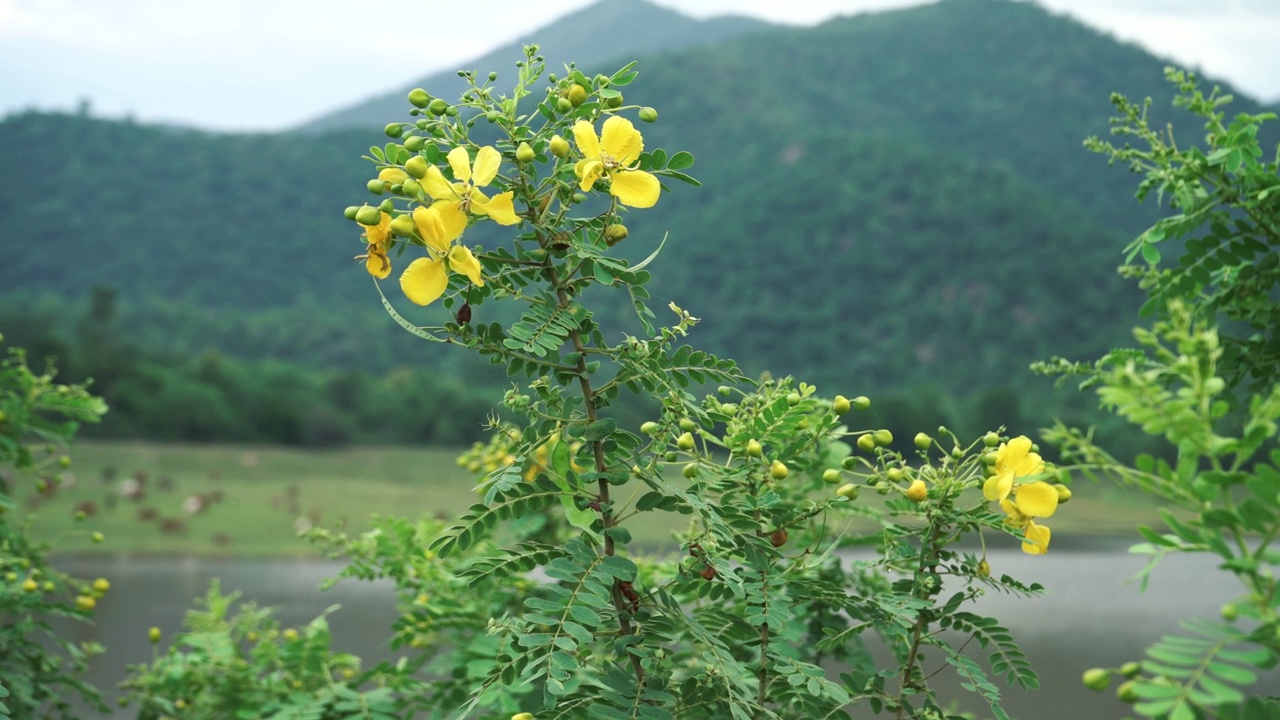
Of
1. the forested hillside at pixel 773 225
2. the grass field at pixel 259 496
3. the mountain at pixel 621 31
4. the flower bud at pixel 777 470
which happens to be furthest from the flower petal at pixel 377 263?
the mountain at pixel 621 31

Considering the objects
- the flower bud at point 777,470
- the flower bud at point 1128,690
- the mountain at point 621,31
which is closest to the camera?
the flower bud at point 1128,690

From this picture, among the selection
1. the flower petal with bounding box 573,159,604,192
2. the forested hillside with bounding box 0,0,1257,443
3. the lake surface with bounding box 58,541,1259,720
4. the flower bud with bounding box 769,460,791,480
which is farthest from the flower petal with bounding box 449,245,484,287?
the forested hillside with bounding box 0,0,1257,443

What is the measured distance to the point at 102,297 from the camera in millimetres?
13359

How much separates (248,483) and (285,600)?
470 cm

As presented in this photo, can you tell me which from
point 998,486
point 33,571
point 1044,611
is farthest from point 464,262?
point 1044,611

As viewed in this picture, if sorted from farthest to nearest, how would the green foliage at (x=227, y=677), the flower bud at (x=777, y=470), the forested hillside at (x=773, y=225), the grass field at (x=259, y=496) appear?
the forested hillside at (x=773, y=225) < the grass field at (x=259, y=496) < the green foliage at (x=227, y=677) < the flower bud at (x=777, y=470)

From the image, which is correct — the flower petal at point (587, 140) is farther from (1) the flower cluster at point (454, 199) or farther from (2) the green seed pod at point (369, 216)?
(2) the green seed pod at point (369, 216)

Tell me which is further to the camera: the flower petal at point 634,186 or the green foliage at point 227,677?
the green foliage at point 227,677

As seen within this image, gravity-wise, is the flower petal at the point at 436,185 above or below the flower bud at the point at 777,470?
above

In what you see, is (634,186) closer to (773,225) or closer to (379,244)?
(379,244)

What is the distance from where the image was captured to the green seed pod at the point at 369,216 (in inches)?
32.0

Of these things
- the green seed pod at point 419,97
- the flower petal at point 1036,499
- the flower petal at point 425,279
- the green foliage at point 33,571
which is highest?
the green seed pod at point 419,97

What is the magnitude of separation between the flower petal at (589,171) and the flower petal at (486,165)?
7cm

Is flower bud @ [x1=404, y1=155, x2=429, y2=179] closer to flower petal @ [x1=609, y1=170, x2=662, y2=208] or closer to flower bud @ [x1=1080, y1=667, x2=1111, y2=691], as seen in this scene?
flower petal @ [x1=609, y1=170, x2=662, y2=208]
